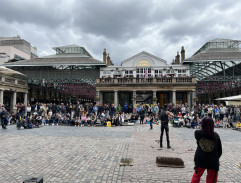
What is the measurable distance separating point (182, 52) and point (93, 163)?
98.6 feet

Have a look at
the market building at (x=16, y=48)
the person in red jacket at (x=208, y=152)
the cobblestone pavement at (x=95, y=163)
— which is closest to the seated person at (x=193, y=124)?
the cobblestone pavement at (x=95, y=163)

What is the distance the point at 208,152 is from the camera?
330 cm

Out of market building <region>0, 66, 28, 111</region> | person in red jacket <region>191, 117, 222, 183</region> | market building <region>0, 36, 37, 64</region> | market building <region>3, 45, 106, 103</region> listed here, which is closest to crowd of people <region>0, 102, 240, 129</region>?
market building <region>3, 45, 106, 103</region>

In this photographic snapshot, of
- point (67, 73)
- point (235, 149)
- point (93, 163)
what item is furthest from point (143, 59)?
point (93, 163)

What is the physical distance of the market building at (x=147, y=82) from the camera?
24578 mm

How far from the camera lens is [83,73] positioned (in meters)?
29.9

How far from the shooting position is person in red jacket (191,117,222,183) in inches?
128

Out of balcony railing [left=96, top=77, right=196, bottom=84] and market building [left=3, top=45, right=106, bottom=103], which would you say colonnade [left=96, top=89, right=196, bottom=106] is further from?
market building [left=3, top=45, right=106, bottom=103]

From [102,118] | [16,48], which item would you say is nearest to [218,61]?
[102,118]

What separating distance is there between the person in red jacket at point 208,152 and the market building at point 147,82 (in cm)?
2072

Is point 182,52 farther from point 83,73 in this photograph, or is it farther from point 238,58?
point 83,73

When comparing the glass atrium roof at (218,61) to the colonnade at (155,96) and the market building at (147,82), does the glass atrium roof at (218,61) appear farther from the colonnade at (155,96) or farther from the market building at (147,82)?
the colonnade at (155,96)

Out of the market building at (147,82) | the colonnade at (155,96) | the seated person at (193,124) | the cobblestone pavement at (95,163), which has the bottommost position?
the cobblestone pavement at (95,163)

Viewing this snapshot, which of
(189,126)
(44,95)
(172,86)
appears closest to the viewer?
(189,126)
